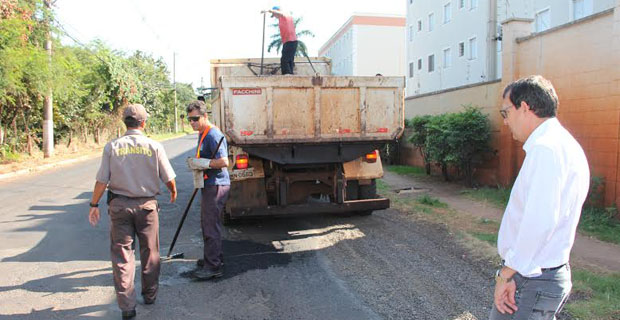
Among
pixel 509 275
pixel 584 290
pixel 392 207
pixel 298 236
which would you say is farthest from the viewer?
pixel 392 207

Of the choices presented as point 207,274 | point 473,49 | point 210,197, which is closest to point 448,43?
point 473,49

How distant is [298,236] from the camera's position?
6570 mm

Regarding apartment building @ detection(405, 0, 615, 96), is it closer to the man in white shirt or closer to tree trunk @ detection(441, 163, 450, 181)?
tree trunk @ detection(441, 163, 450, 181)

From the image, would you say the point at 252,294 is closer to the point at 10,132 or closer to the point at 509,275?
the point at 509,275

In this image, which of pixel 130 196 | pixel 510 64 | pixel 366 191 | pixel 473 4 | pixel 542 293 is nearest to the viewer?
pixel 542 293

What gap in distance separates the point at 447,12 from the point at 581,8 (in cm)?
1161

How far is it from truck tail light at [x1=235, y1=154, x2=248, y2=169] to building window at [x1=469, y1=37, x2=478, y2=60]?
20800 mm

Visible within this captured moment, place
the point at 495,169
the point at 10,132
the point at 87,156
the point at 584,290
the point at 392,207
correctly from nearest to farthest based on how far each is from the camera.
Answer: the point at 584,290 < the point at 392,207 < the point at 495,169 < the point at 10,132 < the point at 87,156

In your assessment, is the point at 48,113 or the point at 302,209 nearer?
the point at 302,209

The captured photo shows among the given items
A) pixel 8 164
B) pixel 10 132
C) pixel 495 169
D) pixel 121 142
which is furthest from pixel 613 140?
pixel 10 132

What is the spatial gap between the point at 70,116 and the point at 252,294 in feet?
69.4

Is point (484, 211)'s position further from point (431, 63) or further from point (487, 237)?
point (431, 63)

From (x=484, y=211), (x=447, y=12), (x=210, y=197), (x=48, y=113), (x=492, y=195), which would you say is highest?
(x=447, y=12)

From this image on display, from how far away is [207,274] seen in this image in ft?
15.6
